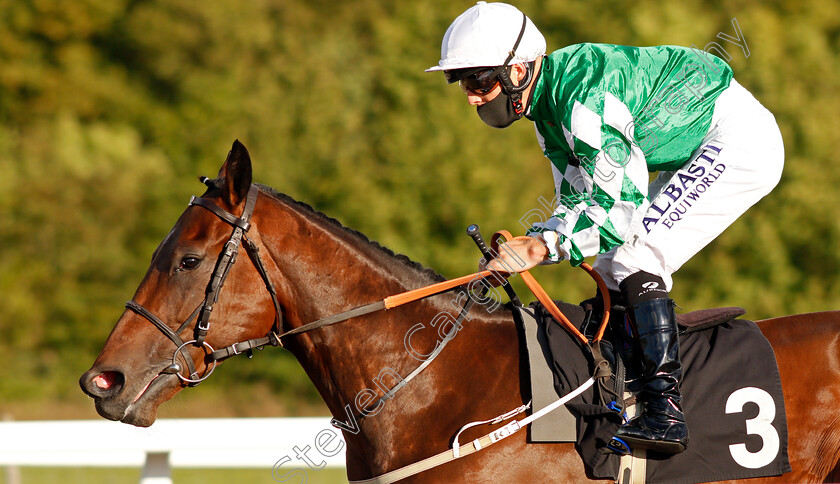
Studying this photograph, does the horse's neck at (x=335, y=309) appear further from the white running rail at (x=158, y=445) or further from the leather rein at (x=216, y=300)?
the white running rail at (x=158, y=445)

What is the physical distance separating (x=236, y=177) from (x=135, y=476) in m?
5.85

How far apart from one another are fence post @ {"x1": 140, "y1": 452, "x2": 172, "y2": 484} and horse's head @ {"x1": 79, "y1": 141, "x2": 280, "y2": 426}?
207 cm

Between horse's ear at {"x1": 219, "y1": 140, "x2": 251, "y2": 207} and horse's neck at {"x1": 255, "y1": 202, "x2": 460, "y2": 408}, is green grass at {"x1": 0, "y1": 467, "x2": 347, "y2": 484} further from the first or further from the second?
horse's ear at {"x1": 219, "y1": 140, "x2": 251, "y2": 207}

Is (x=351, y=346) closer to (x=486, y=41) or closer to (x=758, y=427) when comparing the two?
(x=486, y=41)

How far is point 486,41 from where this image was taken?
3.10 meters

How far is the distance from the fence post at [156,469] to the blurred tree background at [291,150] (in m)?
8.28

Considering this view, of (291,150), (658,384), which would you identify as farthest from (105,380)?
(291,150)

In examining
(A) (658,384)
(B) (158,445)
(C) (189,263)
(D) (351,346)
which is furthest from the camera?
(B) (158,445)

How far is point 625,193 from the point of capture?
9.64ft

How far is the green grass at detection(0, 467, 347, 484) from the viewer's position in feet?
24.2

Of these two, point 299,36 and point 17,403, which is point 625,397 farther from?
point 299,36

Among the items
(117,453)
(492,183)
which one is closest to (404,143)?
(492,183)

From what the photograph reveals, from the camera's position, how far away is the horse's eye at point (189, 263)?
3.03m

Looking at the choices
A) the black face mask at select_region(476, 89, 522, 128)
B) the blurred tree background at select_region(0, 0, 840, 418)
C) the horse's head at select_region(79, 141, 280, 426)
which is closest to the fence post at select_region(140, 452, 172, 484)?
the horse's head at select_region(79, 141, 280, 426)
